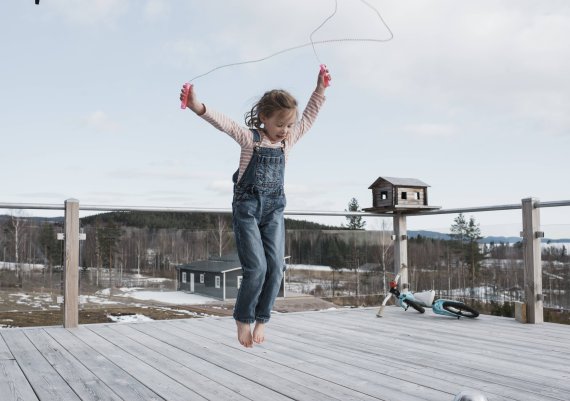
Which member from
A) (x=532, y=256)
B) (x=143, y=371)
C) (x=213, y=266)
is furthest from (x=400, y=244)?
(x=143, y=371)

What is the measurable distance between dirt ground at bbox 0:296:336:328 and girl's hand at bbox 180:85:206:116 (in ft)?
9.31

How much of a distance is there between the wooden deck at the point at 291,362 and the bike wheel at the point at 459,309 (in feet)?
0.93

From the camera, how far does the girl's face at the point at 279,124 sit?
1.92 m

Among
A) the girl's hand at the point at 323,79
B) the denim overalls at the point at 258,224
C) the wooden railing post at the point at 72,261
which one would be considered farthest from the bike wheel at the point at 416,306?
the girl's hand at the point at 323,79

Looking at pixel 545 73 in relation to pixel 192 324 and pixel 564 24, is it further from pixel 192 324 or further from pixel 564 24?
pixel 192 324

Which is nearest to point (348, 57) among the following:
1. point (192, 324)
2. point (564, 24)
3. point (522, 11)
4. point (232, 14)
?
point (232, 14)

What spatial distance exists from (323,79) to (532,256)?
2.99 meters

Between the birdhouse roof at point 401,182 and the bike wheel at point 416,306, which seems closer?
the bike wheel at point 416,306

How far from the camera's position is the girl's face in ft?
6.31

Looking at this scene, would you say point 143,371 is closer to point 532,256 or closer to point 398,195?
point 532,256

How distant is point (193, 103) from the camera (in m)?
1.73

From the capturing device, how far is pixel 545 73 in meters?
8.23

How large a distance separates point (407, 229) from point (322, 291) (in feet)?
3.63

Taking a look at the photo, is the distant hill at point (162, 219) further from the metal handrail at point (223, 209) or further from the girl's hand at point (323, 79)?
the girl's hand at point (323, 79)
